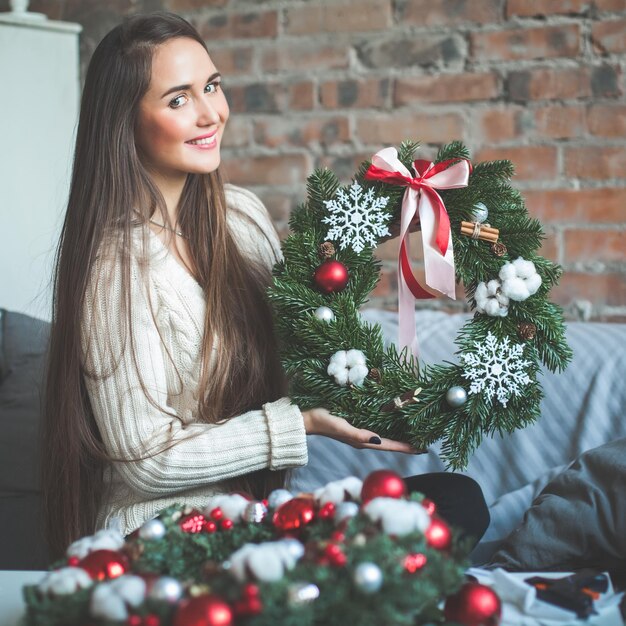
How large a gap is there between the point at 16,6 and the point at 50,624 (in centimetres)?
181

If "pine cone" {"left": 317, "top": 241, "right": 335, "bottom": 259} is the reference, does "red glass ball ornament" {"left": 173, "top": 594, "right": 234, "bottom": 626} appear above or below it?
below

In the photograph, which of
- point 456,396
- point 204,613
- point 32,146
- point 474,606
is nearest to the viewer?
point 204,613

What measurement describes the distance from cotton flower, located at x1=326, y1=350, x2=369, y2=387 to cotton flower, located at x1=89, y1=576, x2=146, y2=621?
0.52 meters

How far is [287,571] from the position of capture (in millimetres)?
749

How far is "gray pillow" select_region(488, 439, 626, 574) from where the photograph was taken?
4.12ft

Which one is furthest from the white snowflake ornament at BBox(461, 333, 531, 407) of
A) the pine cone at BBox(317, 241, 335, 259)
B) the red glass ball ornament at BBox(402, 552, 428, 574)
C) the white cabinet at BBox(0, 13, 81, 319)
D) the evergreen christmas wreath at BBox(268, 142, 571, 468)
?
the white cabinet at BBox(0, 13, 81, 319)

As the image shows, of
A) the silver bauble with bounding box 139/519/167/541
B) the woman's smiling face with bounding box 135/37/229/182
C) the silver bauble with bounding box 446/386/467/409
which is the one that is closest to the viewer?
the silver bauble with bounding box 139/519/167/541

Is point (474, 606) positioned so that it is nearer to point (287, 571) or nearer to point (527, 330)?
point (287, 571)

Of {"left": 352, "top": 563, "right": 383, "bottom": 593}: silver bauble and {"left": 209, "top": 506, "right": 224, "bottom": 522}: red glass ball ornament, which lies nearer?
{"left": 352, "top": 563, "right": 383, "bottom": 593}: silver bauble

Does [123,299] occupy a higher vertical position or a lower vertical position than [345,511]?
higher

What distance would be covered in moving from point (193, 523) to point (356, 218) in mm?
522

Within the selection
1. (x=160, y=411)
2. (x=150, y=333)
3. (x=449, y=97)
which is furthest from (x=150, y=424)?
(x=449, y=97)

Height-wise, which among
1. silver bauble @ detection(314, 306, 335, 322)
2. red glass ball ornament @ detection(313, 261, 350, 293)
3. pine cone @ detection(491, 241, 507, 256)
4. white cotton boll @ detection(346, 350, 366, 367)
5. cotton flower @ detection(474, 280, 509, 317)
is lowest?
white cotton boll @ detection(346, 350, 366, 367)

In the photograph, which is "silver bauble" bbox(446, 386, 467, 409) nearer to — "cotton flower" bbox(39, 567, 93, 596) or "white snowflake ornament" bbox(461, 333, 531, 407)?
"white snowflake ornament" bbox(461, 333, 531, 407)
